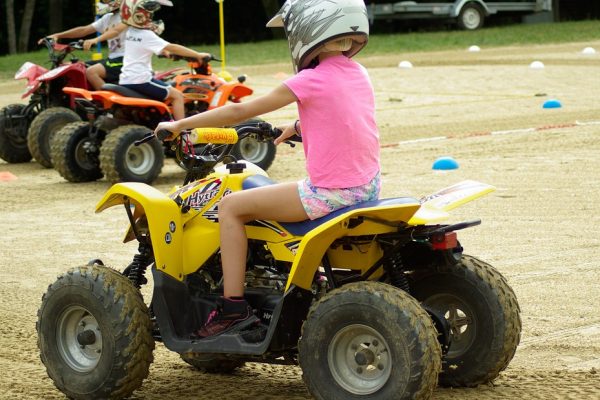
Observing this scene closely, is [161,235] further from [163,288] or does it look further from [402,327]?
[402,327]

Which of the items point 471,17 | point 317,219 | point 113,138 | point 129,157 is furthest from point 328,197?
point 471,17

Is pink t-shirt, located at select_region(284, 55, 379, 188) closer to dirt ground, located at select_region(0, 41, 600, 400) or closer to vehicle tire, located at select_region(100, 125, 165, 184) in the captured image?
dirt ground, located at select_region(0, 41, 600, 400)

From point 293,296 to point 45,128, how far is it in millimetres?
9675

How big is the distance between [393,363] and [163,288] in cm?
126

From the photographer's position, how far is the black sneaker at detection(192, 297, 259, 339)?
5566 millimetres

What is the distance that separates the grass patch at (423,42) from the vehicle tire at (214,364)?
64.8ft

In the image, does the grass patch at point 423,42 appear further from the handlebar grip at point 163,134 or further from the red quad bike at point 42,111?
the handlebar grip at point 163,134

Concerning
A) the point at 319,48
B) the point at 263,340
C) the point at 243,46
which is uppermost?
the point at 319,48

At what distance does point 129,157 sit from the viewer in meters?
13.0

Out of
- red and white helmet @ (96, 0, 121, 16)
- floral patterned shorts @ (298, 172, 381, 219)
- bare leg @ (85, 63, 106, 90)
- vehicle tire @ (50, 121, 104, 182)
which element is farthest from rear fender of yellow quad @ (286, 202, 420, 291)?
red and white helmet @ (96, 0, 121, 16)

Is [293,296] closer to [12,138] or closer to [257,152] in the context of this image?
[257,152]

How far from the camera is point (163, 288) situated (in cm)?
575

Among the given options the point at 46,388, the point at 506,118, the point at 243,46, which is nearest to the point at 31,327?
the point at 46,388

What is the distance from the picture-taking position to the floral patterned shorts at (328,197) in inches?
211
